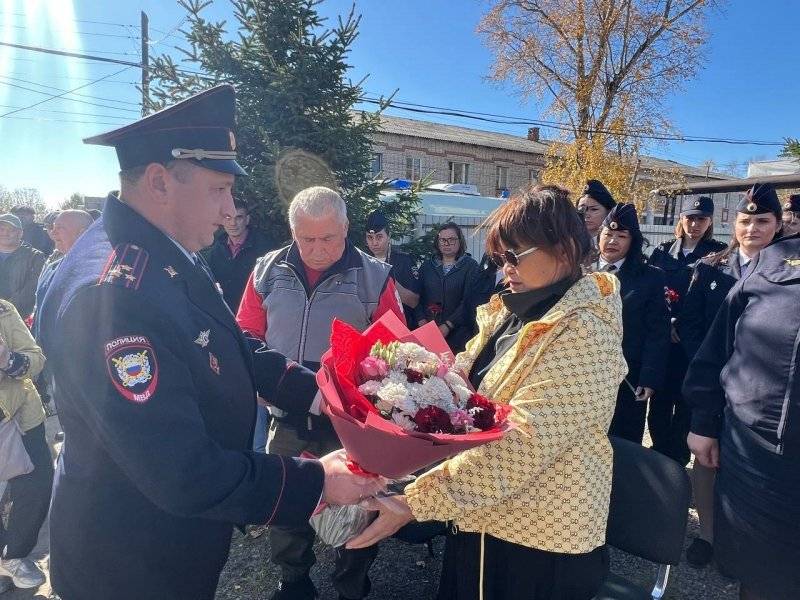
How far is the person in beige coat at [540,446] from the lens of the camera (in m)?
1.46

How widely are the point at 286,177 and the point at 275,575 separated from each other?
3.65m

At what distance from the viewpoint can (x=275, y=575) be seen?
3.07 meters

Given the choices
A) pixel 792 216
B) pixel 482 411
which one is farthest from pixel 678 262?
pixel 482 411

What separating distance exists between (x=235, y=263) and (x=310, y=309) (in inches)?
87.7

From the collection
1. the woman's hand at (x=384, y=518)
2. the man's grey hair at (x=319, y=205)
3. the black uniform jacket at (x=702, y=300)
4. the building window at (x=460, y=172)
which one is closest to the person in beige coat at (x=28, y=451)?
the man's grey hair at (x=319, y=205)

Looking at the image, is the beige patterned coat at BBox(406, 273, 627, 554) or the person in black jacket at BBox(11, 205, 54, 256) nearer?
the beige patterned coat at BBox(406, 273, 627, 554)

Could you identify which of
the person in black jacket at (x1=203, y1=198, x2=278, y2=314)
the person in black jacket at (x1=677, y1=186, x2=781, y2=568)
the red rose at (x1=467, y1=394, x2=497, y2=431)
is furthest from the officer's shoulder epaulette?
the person in black jacket at (x1=203, y1=198, x2=278, y2=314)

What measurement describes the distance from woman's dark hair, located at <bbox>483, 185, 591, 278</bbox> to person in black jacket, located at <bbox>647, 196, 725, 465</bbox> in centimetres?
269

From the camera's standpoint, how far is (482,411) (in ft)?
4.64

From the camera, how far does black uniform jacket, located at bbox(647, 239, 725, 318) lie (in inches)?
174

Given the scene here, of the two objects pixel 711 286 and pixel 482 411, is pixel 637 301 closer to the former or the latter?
pixel 711 286

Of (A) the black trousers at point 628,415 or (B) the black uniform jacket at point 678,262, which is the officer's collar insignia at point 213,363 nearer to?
(A) the black trousers at point 628,415

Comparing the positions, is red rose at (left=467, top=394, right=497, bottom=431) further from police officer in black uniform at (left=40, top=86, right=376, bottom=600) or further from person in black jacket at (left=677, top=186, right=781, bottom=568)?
person in black jacket at (left=677, top=186, right=781, bottom=568)

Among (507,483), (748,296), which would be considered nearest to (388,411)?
(507,483)
